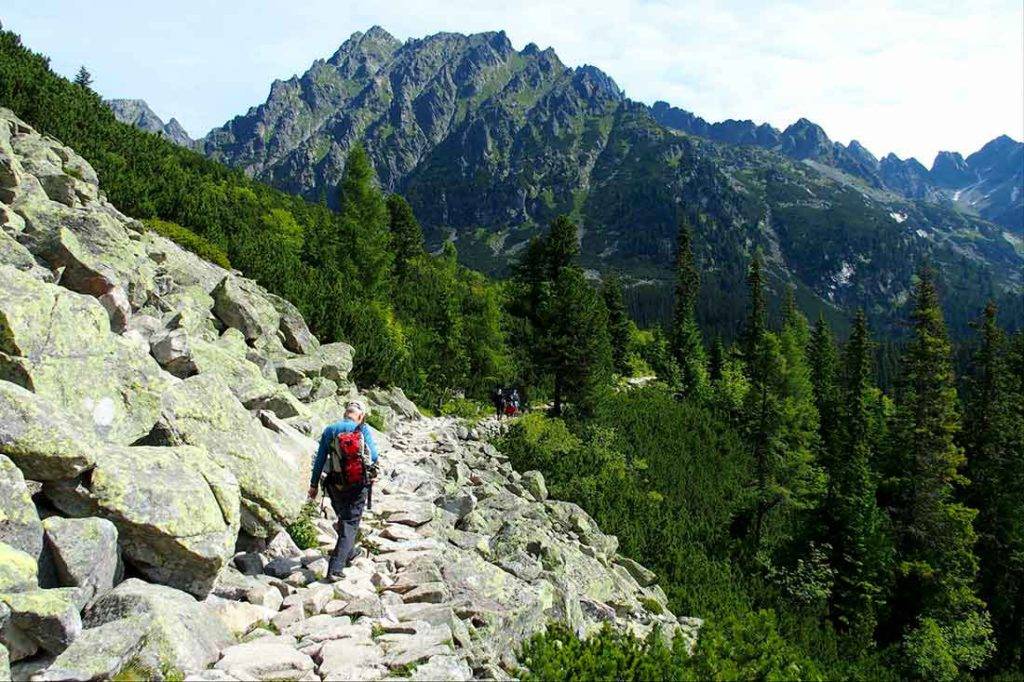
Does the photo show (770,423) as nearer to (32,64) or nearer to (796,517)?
(796,517)

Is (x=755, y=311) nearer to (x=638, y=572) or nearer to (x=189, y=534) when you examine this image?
(x=638, y=572)

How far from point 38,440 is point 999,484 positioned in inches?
1751

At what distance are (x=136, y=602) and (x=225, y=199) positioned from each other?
112ft

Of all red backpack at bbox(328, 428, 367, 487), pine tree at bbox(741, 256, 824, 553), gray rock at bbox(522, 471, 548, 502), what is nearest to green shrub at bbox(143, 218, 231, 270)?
gray rock at bbox(522, 471, 548, 502)

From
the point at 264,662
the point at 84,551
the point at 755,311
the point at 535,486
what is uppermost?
the point at 755,311

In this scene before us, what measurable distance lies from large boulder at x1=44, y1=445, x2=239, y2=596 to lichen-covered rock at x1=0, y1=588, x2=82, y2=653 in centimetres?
121

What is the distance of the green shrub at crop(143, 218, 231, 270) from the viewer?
2296 cm

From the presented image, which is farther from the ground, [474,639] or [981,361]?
[981,361]

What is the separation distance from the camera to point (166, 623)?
5398mm

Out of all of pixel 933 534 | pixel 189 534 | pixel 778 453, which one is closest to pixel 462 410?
pixel 778 453

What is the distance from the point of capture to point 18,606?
4.89 m

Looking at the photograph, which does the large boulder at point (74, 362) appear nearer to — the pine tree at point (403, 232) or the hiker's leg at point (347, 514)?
the hiker's leg at point (347, 514)

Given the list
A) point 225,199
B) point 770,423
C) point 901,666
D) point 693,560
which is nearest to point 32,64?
point 225,199

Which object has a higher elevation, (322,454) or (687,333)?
(687,333)
